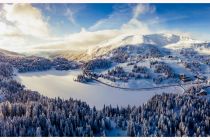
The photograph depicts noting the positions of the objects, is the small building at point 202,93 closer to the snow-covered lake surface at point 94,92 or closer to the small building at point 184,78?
the snow-covered lake surface at point 94,92

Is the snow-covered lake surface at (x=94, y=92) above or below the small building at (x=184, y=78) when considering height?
below

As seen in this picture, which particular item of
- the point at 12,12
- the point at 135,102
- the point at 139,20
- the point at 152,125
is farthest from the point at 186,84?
the point at 12,12

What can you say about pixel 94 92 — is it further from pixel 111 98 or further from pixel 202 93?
pixel 202 93

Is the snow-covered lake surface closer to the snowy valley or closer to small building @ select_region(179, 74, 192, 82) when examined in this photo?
the snowy valley

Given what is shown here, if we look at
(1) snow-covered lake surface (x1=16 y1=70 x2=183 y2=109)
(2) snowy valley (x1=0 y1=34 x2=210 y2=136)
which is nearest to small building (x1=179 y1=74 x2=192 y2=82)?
(2) snowy valley (x1=0 y1=34 x2=210 y2=136)

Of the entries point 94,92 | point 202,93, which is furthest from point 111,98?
point 202,93

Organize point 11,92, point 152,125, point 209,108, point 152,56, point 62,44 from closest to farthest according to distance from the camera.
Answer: point 152,125 < point 209,108 < point 62,44 < point 11,92 < point 152,56

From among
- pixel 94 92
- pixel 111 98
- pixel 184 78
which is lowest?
pixel 111 98

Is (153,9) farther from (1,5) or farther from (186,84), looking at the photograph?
(186,84)

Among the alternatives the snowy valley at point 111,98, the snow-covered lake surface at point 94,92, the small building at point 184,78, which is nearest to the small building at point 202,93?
the snowy valley at point 111,98

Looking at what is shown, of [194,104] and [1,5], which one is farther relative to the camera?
[194,104]

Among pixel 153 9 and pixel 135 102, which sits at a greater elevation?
pixel 153 9
